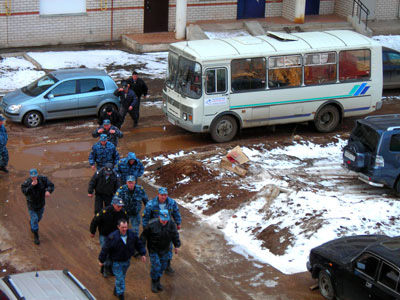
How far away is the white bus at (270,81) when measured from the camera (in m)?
16.5

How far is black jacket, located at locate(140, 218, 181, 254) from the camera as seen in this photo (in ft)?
30.7

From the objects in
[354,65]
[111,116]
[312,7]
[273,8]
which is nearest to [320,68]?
[354,65]

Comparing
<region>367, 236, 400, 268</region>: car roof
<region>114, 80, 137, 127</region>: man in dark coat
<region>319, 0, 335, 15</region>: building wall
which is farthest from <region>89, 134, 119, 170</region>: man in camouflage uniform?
<region>319, 0, 335, 15</region>: building wall

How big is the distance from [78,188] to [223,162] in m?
3.34

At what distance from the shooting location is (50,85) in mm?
17797

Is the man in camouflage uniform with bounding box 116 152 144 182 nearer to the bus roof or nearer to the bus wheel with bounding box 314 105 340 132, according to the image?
the bus roof

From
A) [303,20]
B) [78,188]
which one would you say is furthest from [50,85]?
[303,20]

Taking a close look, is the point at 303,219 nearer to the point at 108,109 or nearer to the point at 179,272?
the point at 179,272

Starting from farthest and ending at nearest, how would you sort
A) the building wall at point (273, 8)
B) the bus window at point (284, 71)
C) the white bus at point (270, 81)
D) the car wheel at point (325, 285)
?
the building wall at point (273, 8) → the bus window at point (284, 71) → the white bus at point (270, 81) → the car wheel at point (325, 285)

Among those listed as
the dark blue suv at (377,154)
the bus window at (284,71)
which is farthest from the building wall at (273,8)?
the dark blue suv at (377,154)

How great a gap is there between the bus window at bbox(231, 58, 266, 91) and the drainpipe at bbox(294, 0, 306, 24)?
1296cm

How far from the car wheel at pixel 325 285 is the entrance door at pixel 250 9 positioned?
21.3m

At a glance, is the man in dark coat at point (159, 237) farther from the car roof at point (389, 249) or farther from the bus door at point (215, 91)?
the bus door at point (215, 91)

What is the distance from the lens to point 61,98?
58.1ft
